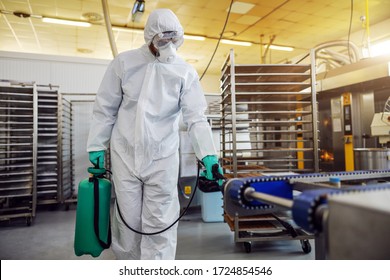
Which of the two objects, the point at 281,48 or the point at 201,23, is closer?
the point at 201,23

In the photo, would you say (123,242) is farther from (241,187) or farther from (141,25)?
(141,25)

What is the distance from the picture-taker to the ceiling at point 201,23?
4.14 meters

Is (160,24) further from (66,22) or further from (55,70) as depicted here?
(66,22)

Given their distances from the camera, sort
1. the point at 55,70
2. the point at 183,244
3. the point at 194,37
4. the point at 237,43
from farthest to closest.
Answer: the point at 237,43 → the point at 194,37 → the point at 55,70 → the point at 183,244

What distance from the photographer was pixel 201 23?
4.79m

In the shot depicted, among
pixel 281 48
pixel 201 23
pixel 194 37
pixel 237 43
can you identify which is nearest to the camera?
pixel 201 23

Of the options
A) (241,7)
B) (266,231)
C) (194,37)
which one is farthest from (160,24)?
(194,37)

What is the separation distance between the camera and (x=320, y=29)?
16.7ft

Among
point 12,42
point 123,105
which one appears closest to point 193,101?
point 123,105

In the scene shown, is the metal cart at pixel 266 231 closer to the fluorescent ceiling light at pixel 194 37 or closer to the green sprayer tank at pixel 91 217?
the green sprayer tank at pixel 91 217

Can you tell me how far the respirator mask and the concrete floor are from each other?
144 centimetres

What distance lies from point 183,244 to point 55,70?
12.0ft

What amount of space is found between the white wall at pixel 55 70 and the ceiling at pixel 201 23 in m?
0.65

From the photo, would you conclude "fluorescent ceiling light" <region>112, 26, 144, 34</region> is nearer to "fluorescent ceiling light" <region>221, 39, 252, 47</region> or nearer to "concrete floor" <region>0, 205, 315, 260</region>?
"fluorescent ceiling light" <region>221, 39, 252, 47</region>
